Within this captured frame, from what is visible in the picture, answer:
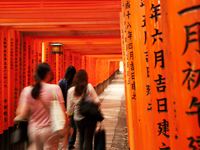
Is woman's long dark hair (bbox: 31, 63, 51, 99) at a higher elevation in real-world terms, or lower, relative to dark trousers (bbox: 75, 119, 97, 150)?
higher

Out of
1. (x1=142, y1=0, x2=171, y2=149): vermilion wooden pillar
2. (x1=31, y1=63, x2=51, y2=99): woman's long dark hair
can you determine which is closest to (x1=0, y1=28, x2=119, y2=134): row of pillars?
(x1=31, y1=63, x2=51, y2=99): woman's long dark hair

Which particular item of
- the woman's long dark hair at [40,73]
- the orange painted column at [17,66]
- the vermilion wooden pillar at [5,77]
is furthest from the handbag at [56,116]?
the orange painted column at [17,66]

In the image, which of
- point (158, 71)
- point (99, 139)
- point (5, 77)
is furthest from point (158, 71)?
point (5, 77)

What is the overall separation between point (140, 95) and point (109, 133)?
218 inches

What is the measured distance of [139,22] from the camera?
223cm

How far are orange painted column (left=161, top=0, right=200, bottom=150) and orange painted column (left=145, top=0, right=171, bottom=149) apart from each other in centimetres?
54

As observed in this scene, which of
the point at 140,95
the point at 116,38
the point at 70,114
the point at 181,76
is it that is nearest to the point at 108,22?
the point at 116,38

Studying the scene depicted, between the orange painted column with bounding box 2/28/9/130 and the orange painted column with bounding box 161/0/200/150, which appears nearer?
the orange painted column with bounding box 161/0/200/150

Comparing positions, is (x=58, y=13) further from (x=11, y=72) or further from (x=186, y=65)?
(x=186, y=65)

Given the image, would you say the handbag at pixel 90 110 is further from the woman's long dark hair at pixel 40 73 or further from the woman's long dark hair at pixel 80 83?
the woman's long dark hair at pixel 40 73

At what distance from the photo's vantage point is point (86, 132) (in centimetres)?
379

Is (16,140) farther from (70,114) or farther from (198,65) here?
(198,65)

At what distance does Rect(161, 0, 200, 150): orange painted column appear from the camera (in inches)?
39.6

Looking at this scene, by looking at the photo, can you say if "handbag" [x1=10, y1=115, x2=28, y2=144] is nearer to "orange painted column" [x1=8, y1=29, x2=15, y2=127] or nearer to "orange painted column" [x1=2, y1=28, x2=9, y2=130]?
"orange painted column" [x1=2, y1=28, x2=9, y2=130]
